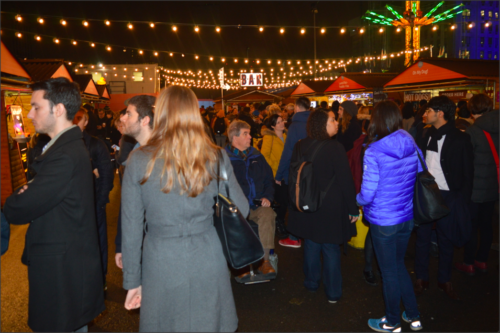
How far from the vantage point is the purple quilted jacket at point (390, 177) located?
9.77ft

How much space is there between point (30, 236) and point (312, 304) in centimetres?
283

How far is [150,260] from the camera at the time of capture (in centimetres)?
192

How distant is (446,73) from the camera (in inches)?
350

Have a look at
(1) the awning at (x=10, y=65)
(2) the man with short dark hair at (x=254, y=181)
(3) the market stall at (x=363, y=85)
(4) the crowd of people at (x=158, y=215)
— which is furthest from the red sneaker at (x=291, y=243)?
(3) the market stall at (x=363, y=85)

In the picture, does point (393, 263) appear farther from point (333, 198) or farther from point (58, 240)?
point (58, 240)

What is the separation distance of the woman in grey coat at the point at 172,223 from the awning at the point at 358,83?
12269mm

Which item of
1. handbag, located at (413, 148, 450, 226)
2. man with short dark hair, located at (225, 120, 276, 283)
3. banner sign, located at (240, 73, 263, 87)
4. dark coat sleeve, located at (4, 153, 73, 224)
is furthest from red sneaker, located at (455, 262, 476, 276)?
banner sign, located at (240, 73, 263, 87)

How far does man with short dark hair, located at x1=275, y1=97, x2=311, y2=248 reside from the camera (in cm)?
535

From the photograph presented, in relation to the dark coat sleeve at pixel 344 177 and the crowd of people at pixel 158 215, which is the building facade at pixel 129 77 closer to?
the dark coat sleeve at pixel 344 177

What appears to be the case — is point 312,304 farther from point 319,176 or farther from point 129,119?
point 129,119

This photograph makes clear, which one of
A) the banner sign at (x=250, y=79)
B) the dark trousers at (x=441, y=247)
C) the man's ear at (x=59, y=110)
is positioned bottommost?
the dark trousers at (x=441, y=247)

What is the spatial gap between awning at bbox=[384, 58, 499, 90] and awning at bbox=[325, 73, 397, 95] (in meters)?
2.44

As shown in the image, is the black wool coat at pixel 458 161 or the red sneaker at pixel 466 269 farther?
the red sneaker at pixel 466 269

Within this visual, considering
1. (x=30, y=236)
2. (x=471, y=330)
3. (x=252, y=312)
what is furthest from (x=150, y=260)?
(x=471, y=330)
